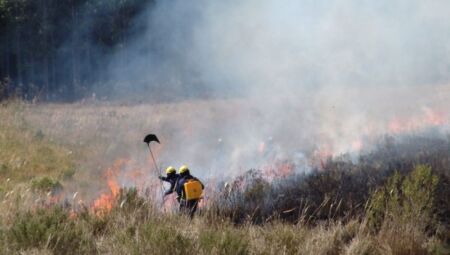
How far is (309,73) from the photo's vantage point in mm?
15727

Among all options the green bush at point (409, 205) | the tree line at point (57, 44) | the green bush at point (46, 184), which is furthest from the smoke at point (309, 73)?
the green bush at point (409, 205)

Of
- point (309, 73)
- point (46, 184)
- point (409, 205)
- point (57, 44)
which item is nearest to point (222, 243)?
point (409, 205)

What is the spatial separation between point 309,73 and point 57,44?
1445 cm

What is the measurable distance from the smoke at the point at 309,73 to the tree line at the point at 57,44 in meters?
4.21

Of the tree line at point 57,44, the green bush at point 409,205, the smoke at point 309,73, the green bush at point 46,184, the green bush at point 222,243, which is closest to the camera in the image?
the green bush at point 222,243

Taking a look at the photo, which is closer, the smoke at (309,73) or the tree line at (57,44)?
the smoke at (309,73)

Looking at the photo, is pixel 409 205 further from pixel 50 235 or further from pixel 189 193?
pixel 50 235

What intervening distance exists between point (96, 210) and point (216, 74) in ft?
51.1

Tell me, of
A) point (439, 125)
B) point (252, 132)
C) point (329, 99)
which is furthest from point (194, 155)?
point (439, 125)

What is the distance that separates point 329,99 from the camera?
15.7 meters

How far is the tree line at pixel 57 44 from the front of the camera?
23.0 m

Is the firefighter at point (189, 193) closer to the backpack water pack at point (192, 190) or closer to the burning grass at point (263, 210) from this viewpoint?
the backpack water pack at point (192, 190)

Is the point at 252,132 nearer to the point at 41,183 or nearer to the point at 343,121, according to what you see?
the point at 343,121

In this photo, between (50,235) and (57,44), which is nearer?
(50,235)
